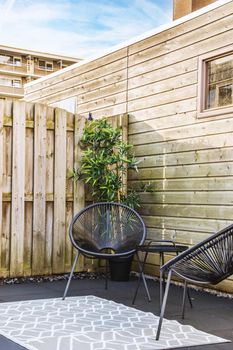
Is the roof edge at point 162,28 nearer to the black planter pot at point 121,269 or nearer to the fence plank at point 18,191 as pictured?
the fence plank at point 18,191

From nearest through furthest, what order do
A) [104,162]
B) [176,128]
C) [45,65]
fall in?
[176,128], [104,162], [45,65]

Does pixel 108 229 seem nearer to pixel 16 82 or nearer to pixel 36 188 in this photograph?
pixel 36 188

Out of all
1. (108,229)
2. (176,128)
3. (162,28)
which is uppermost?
(162,28)

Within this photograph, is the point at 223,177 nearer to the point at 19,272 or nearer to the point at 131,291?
the point at 131,291

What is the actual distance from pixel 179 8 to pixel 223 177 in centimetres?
309

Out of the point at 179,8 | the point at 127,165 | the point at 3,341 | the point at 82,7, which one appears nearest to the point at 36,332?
the point at 3,341

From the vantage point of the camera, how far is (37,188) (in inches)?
213

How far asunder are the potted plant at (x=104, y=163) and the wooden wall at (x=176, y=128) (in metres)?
0.23

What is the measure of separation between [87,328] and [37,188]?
2.28 m

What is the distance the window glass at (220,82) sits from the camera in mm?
4801

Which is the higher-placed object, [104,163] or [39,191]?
[104,163]

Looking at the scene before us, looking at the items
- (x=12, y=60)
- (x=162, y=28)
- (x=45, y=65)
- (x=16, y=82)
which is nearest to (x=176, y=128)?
(x=162, y=28)

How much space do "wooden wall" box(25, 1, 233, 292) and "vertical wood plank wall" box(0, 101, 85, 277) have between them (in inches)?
29.6

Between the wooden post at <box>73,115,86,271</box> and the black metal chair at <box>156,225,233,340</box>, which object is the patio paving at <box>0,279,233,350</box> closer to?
the black metal chair at <box>156,225,233,340</box>
